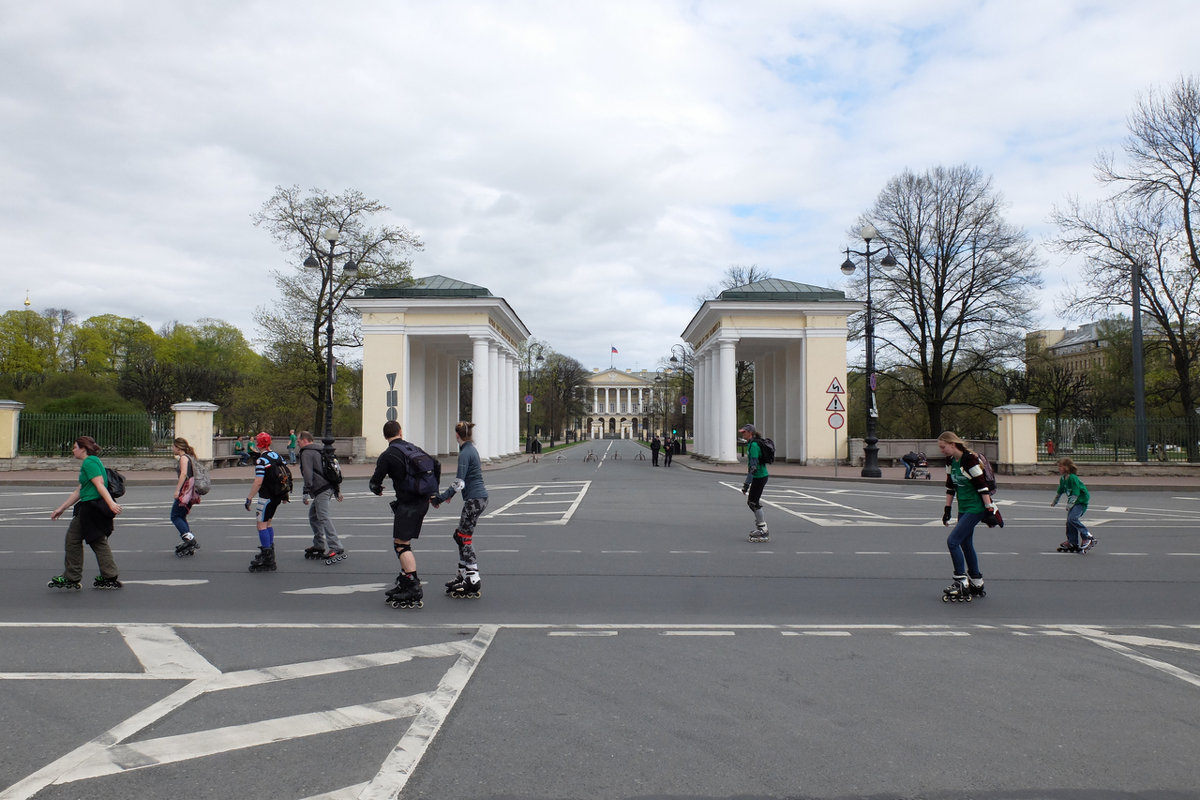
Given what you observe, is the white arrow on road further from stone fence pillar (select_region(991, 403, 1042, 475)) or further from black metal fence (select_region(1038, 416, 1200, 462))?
black metal fence (select_region(1038, 416, 1200, 462))

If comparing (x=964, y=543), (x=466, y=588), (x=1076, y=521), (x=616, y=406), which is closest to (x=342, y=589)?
(x=466, y=588)

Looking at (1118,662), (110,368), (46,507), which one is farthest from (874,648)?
(110,368)

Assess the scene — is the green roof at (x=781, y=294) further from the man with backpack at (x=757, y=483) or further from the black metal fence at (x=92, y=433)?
the man with backpack at (x=757, y=483)

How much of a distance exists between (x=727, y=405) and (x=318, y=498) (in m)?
33.5

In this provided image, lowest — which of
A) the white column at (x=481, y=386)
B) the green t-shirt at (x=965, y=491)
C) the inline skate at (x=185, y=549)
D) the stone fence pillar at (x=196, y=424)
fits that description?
the inline skate at (x=185, y=549)

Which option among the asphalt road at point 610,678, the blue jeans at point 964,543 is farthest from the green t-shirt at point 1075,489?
the blue jeans at point 964,543

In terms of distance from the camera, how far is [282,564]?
10.2 metres

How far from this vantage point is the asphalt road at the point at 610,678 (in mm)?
3793

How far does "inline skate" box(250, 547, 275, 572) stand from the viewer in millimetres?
9570

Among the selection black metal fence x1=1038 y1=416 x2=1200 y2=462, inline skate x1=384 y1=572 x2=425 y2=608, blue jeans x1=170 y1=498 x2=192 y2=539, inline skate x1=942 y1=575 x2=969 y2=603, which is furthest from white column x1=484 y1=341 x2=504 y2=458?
inline skate x1=942 y1=575 x2=969 y2=603

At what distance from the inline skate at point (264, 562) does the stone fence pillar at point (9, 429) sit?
26.8 m

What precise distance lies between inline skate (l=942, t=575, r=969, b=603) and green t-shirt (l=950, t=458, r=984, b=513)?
0.69 metres

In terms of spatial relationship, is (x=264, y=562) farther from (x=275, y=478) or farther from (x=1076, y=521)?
(x=1076, y=521)

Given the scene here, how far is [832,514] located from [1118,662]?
36.7 feet
